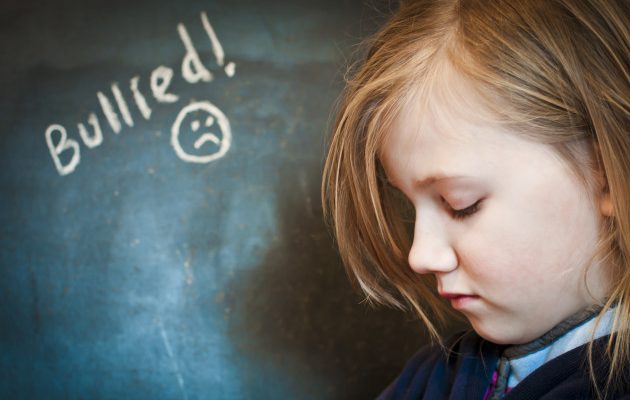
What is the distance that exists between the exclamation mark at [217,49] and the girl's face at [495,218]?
1.23ft

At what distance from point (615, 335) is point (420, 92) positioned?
25 cm

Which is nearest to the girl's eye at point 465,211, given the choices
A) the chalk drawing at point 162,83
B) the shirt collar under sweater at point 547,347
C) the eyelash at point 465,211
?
the eyelash at point 465,211

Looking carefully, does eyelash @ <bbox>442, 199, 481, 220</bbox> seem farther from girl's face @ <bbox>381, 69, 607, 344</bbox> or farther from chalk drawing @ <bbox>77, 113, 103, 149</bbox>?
chalk drawing @ <bbox>77, 113, 103, 149</bbox>

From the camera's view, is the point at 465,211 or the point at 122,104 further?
the point at 122,104

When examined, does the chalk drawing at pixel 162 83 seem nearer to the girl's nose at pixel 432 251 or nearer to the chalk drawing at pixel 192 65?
the chalk drawing at pixel 192 65

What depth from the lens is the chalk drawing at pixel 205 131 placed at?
0.88 meters

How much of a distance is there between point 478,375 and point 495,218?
19 cm

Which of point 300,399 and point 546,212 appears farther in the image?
point 300,399

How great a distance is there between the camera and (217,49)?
88cm

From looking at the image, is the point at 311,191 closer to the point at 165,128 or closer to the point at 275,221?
the point at 275,221

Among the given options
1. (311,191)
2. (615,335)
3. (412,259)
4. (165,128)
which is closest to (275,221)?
(311,191)

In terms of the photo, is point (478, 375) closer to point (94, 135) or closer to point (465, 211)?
point (465, 211)

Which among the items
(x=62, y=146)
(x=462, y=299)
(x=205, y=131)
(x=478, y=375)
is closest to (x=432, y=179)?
(x=462, y=299)

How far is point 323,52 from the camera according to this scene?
2.95 ft
